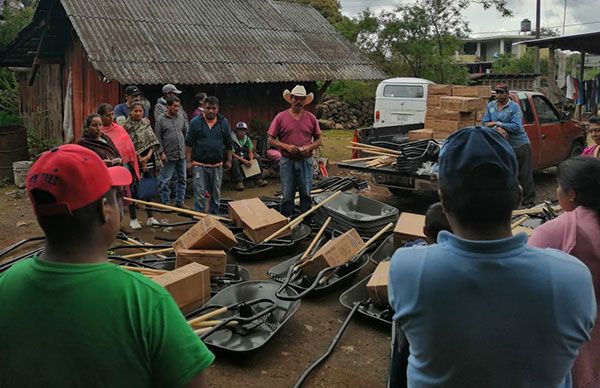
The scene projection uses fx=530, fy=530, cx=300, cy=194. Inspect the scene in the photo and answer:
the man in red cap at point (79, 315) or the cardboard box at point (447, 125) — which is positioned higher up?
the cardboard box at point (447, 125)

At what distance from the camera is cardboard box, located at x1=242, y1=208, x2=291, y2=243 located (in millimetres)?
6105

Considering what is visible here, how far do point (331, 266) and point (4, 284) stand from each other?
12.5ft

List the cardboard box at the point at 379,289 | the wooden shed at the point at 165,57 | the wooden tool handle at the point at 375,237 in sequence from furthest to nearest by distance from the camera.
A: the wooden shed at the point at 165,57
the wooden tool handle at the point at 375,237
the cardboard box at the point at 379,289

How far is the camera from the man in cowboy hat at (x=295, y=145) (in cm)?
708

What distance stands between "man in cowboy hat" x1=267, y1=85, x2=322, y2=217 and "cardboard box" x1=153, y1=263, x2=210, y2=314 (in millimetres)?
2768

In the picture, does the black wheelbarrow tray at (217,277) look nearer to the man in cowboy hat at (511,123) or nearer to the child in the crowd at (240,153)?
the man in cowboy hat at (511,123)

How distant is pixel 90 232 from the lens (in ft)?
5.05

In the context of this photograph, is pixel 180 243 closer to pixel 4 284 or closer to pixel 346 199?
pixel 346 199

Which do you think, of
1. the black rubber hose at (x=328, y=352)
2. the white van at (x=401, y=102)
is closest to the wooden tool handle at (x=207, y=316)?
the black rubber hose at (x=328, y=352)

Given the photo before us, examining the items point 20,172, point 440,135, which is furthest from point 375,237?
point 20,172

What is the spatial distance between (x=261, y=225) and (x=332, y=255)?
1.21 meters

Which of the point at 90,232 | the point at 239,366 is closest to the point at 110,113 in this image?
the point at 239,366

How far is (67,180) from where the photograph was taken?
4.89 feet

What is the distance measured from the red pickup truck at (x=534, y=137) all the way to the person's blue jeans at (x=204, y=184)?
206cm
